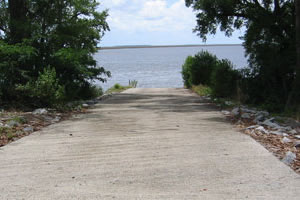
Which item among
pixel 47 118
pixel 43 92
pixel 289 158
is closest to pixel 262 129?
pixel 289 158

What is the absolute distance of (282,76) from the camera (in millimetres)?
14695

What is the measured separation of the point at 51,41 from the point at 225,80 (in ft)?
25.7

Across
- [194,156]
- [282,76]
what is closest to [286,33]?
[282,76]

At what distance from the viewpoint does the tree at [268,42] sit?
1451 cm

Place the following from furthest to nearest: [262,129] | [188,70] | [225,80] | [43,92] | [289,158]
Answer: [188,70]
[225,80]
[43,92]
[262,129]
[289,158]

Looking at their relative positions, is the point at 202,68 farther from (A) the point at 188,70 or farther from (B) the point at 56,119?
(B) the point at 56,119

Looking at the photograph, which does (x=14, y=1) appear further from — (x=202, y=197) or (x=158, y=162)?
(x=202, y=197)

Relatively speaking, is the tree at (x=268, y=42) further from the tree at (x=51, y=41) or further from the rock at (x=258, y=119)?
the tree at (x=51, y=41)

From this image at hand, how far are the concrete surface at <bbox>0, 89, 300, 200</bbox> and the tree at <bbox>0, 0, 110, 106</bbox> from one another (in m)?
6.14

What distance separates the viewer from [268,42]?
15.1 m

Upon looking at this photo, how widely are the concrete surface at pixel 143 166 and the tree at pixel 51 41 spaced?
6.14 metres

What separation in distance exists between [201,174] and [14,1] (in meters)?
14.1

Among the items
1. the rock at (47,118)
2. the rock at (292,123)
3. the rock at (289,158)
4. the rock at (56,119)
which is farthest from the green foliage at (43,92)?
the rock at (289,158)

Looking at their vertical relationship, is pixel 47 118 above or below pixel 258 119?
below
